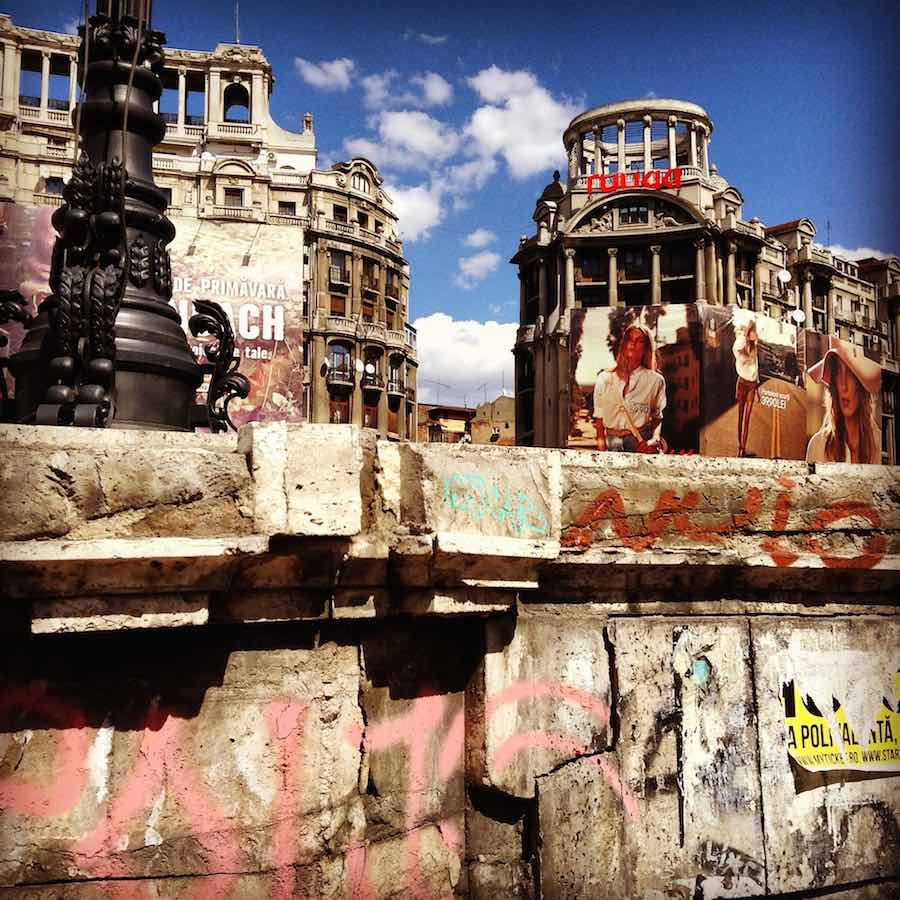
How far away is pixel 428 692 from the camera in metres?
3.25

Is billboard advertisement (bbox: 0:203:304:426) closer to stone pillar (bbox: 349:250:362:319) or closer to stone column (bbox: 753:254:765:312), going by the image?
stone pillar (bbox: 349:250:362:319)

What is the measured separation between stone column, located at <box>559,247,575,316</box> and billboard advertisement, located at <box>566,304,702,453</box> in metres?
18.2

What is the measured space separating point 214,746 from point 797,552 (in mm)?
2316

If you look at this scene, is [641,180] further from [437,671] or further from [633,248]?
[437,671]

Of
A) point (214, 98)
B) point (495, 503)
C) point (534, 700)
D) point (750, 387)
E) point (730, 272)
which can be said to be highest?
point (214, 98)

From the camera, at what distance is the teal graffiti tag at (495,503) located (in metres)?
3.06

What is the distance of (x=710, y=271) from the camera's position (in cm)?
4559

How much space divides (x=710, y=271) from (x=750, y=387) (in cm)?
1955

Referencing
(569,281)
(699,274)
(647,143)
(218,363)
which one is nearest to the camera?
(218,363)

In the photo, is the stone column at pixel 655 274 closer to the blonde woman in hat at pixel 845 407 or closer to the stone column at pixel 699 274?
the stone column at pixel 699 274

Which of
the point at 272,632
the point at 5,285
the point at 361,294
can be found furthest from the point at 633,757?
the point at 361,294

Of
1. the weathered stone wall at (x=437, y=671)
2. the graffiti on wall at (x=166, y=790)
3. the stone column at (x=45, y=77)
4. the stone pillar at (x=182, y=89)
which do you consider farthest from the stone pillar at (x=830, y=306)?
the graffiti on wall at (x=166, y=790)

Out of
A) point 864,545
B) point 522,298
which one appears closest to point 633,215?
point 522,298

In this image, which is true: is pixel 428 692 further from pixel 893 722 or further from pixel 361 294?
pixel 361 294
